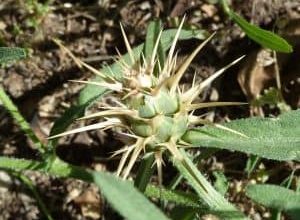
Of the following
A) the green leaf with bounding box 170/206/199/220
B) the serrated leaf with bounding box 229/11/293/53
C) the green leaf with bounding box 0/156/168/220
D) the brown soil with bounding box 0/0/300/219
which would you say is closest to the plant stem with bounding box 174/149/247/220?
the green leaf with bounding box 170/206/199/220

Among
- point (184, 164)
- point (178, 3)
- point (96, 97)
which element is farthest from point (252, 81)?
point (184, 164)

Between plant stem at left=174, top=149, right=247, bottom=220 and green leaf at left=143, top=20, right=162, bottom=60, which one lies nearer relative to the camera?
plant stem at left=174, top=149, right=247, bottom=220

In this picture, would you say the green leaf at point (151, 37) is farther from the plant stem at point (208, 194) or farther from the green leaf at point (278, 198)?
the green leaf at point (278, 198)

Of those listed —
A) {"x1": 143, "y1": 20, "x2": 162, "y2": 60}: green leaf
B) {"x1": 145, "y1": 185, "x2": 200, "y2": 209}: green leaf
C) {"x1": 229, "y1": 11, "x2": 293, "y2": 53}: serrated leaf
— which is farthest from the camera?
{"x1": 143, "y1": 20, "x2": 162, "y2": 60}: green leaf

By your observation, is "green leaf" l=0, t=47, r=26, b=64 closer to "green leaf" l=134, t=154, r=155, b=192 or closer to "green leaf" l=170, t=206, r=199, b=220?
"green leaf" l=134, t=154, r=155, b=192

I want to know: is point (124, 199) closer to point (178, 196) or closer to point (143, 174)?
point (143, 174)

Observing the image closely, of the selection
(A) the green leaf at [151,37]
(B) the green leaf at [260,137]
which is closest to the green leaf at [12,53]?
(A) the green leaf at [151,37]

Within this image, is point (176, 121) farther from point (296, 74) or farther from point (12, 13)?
point (12, 13)

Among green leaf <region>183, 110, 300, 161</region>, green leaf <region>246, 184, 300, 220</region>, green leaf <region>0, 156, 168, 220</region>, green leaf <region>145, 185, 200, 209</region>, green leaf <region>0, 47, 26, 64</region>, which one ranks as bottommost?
green leaf <region>145, 185, 200, 209</region>
